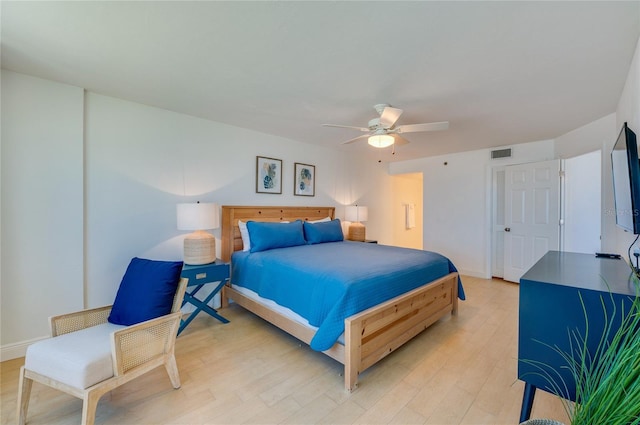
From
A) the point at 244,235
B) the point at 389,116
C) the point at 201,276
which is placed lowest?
the point at 201,276

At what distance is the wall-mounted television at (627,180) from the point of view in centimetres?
148

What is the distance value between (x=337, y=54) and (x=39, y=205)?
2.83m

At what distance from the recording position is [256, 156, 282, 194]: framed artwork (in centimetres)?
388

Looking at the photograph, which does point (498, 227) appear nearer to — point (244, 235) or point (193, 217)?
point (244, 235)

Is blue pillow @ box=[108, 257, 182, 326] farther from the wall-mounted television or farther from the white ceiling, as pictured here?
the wall-mounted television

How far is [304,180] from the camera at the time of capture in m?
4.48

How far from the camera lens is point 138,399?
70.6 inches

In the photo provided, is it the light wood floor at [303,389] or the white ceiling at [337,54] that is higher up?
the white ceiling at [337,54]

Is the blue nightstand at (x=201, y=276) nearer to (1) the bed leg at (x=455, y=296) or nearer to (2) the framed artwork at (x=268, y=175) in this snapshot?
A: (2) the framed artwork at (x=268, y=175)

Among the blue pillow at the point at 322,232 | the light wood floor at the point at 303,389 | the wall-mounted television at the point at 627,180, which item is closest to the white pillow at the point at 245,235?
→ the blue pillow at the point at 322,232

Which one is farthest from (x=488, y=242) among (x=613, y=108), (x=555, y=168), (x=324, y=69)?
(x=324, y=69)

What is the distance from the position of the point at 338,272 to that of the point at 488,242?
12.7ft

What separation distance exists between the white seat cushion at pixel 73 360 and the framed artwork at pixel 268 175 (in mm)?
2594

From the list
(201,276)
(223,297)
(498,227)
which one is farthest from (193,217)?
(498,227)
